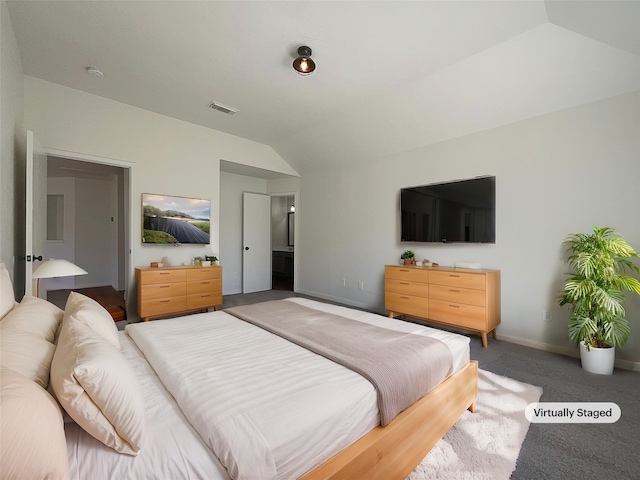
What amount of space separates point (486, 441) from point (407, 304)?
7.03 ft

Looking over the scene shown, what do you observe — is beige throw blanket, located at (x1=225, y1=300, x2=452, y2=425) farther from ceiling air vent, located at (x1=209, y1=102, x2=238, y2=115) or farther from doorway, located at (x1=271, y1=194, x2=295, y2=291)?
doorway, located at (x1=271, y1=194, x2=295, y2=291)

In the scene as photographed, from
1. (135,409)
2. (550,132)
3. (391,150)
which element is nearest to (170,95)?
(391,150)

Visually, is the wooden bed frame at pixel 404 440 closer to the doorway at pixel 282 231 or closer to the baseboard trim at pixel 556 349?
the baseboard trim at pixel 556 349

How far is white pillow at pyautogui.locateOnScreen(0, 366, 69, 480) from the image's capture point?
605 mm

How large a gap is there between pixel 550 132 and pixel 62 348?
13.8 ft

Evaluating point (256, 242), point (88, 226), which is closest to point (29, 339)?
point (256, 242)

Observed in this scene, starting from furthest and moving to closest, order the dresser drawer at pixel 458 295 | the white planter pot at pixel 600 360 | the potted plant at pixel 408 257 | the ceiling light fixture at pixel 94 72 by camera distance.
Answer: the potted plant at pixel 408 257 → the dresser drawer at pixel 458 295 → the ceiling light fixture at pixel 94 72 → the white planter pot at pixel 600 360

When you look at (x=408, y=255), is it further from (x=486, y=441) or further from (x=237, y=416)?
(x=237, y=416)

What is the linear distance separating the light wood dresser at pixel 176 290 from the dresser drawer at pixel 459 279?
3083 millimetres

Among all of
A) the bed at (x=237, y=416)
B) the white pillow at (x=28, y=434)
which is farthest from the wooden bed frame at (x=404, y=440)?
the white pillow at (x=28, y=434)

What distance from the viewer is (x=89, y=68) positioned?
3.00 m

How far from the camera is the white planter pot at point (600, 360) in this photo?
97.6 inches

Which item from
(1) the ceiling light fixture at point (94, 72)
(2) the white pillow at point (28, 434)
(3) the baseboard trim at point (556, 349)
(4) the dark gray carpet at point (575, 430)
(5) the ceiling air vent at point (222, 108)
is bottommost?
(4) the dark gray carpet at point (575, 430)

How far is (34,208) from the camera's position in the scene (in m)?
2.65
